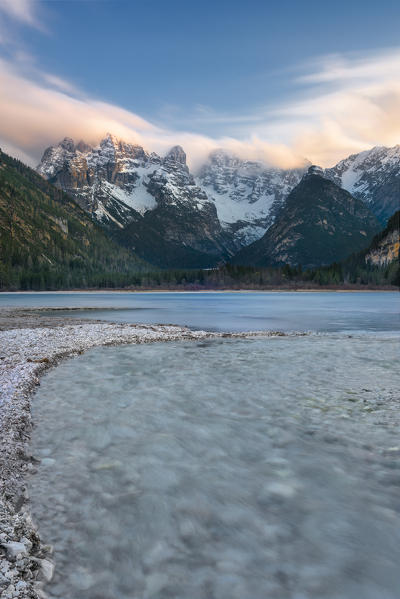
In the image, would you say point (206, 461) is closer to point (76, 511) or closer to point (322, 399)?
point (76, 511)

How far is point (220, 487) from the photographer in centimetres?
757

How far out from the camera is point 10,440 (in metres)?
9.61

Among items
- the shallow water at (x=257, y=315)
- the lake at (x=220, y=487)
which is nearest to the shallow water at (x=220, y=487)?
the lake at (x=220, y=487)

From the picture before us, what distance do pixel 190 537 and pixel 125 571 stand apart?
1.15 metres

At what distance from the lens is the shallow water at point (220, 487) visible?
5.21 meters

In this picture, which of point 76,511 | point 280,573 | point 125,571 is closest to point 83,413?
point 76,511

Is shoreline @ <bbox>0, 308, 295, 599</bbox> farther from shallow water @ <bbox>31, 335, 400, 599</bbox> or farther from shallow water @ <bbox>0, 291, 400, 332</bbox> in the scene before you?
shallow water @ <bbox>0, 291, 400, 332</bbox>

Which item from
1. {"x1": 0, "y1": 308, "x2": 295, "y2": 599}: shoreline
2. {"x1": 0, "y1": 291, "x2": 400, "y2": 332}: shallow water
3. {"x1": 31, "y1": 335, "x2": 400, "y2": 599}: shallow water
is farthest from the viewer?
{"x1": 0, "y1": 291, "x2": 400, "y2": 332}: shallow water

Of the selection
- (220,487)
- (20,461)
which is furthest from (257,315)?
(220,487)

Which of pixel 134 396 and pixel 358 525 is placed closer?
pixel 358 525

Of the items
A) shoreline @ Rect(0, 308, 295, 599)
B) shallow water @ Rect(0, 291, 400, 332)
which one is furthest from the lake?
shallow water @ Rect(0, 291, 400, 332)

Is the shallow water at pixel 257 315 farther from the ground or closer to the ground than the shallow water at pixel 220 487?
closer to the ground

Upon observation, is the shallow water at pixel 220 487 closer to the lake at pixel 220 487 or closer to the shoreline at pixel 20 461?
the lake at pixel 220 487

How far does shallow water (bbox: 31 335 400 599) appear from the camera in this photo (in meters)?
5.21
